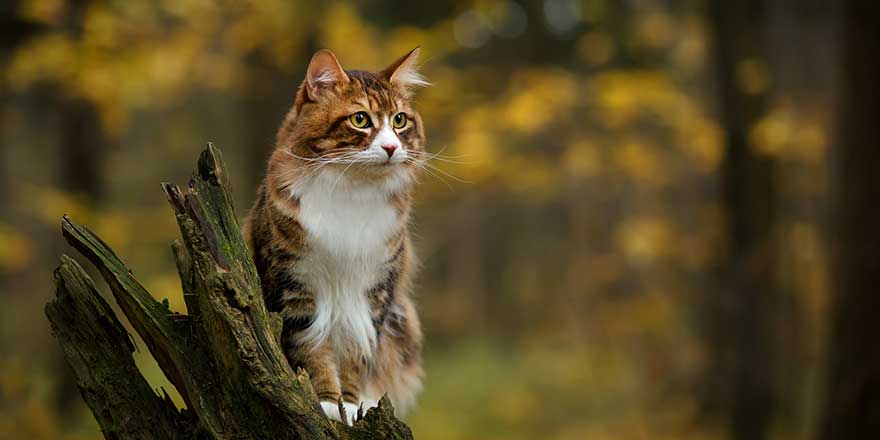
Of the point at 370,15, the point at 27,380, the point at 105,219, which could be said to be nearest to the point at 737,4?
the point at 370,15

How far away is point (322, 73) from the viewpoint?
3.45 metres

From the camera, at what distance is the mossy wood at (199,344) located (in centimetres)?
261

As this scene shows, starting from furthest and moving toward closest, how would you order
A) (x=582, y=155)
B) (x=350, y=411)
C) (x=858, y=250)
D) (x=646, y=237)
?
1. (x=646, y=237)
2. (x=582, y=155)
3. (x=858, y=250)
4. (x=350, y=411)

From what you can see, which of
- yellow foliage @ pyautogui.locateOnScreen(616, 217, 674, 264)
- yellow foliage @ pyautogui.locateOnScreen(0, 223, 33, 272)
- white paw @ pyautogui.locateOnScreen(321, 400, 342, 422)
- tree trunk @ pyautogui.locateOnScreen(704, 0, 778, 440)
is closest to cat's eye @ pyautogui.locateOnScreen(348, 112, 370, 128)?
white paw @ pyautogui.locateOnScreen(321, 400, 342, 422)

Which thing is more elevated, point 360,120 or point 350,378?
point 360,120

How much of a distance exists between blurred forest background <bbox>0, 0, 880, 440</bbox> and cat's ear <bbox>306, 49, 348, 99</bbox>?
146 cm

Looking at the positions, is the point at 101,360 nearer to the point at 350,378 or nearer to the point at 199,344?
the point at 199,344

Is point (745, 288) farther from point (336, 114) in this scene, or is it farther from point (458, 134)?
point (336, 114)

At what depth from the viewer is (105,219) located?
644 centimetres

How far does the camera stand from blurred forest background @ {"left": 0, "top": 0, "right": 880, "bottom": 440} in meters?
5.97

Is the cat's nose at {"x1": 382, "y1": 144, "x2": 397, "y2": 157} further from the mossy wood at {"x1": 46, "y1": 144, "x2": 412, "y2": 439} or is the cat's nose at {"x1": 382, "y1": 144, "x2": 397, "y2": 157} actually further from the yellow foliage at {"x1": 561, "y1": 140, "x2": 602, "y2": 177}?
the yellow foliage at {"x1": 561, "y1": 140, "x2": 602, "y2": 177}

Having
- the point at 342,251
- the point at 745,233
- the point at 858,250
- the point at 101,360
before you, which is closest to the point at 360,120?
the point at 342,251

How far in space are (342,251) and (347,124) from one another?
52 cm

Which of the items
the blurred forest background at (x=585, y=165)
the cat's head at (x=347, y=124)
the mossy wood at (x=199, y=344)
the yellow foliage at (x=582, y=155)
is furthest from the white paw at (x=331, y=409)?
the yellow foliage at (x=582, y=155)
